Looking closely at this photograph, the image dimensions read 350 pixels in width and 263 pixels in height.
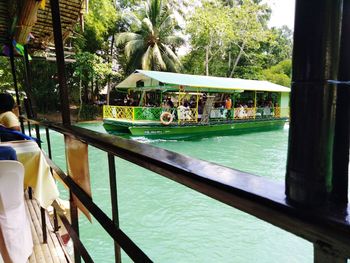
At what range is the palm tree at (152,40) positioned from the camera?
17.7 metres

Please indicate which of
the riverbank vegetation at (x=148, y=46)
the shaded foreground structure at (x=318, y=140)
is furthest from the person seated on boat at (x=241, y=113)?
the shaded foreground structure at (x=318, y=140)

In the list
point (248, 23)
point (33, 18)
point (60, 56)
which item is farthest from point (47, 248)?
point (248, 23)

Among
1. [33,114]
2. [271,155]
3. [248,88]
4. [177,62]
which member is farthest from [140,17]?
[33,114]

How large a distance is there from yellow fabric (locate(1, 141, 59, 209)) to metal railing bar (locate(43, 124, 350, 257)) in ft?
4.14

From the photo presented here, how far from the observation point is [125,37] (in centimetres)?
1788

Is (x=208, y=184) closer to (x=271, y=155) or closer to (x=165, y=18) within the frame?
(x=271, y=155)

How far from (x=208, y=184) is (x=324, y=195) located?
170 mm

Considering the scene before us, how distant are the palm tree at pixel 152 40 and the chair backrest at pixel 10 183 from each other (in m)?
16.6

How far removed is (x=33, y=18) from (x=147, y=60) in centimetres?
1559

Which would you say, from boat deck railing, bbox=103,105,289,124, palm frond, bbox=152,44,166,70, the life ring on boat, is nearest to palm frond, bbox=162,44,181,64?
palm frond, bbox=152,44,166,70

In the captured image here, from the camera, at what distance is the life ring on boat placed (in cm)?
1095

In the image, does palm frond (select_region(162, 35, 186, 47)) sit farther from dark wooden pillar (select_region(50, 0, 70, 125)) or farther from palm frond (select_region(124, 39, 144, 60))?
dark wooden pillar (select_region(50, 0, 70, 125))

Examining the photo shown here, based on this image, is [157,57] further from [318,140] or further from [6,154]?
[318,140]

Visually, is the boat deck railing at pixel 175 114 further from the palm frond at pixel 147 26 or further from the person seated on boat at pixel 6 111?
the person seated on boat at pixel 6 111
